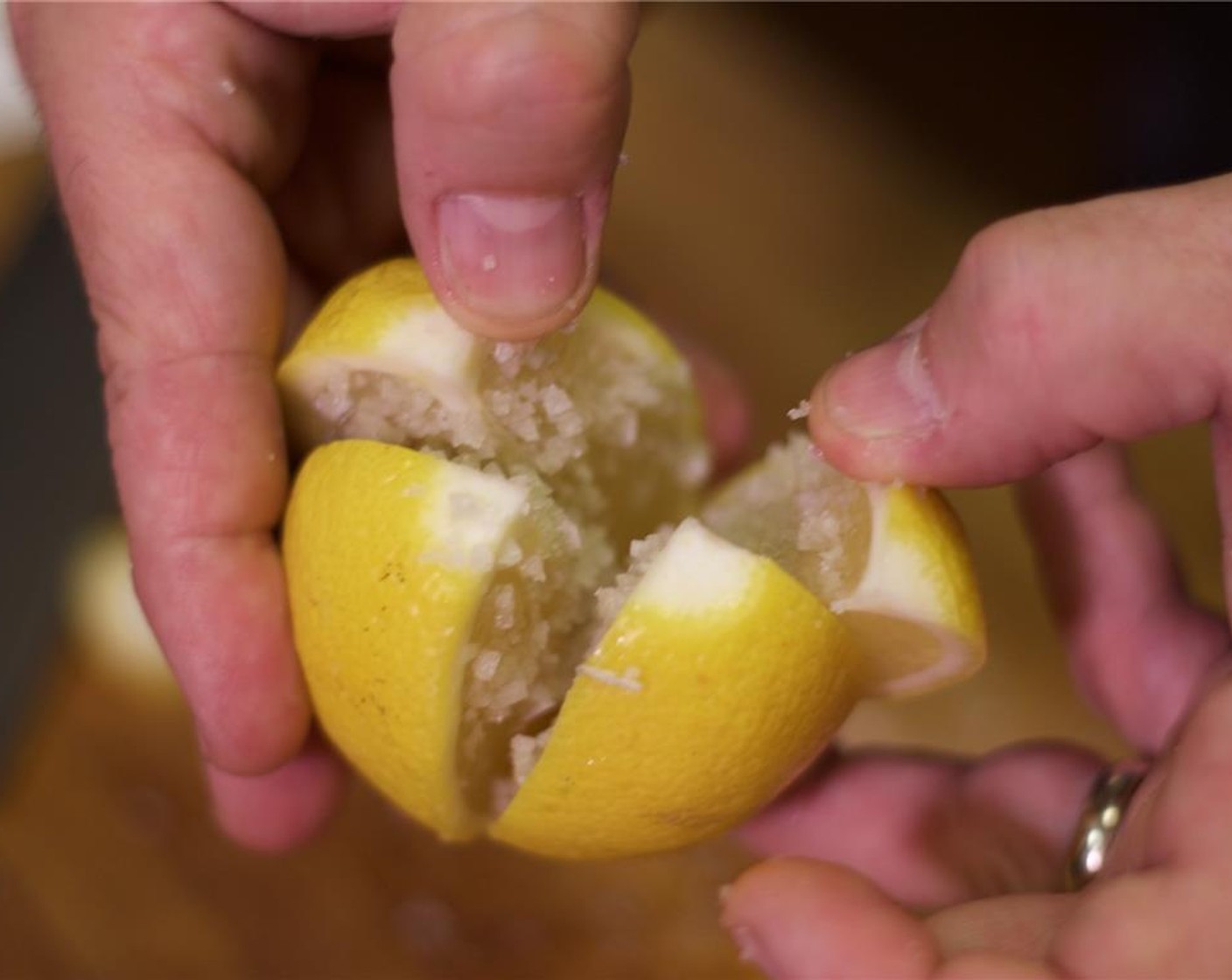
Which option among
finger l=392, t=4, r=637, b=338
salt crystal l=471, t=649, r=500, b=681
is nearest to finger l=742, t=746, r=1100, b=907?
salt crystal l=471, t=649, r=500, b=681

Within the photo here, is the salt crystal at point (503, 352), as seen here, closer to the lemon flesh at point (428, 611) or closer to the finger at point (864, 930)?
the lemon flesh at point (428, 611)

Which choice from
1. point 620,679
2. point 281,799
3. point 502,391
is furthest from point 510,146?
point 281,799

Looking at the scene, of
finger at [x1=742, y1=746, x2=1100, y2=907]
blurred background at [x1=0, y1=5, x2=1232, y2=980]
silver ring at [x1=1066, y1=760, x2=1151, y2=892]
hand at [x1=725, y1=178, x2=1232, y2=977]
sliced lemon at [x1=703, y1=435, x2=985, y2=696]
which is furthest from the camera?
blurred background at [x1=0, y1=5, x2=1232, y2=980]

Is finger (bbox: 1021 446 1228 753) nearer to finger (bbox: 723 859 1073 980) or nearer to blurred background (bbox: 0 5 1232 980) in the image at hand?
blurred background (bbox: 0 5 1232 980)

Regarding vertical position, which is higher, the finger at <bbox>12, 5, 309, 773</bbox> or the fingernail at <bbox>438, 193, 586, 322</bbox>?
the fingernail at <bbox>438, 193, 586, 322</bbox>

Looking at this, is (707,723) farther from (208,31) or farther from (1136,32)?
(1136,32)

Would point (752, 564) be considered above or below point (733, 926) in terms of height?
above

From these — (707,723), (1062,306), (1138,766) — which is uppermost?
(1062,306)

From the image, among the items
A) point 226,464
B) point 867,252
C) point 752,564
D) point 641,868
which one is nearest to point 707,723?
point 752,564
